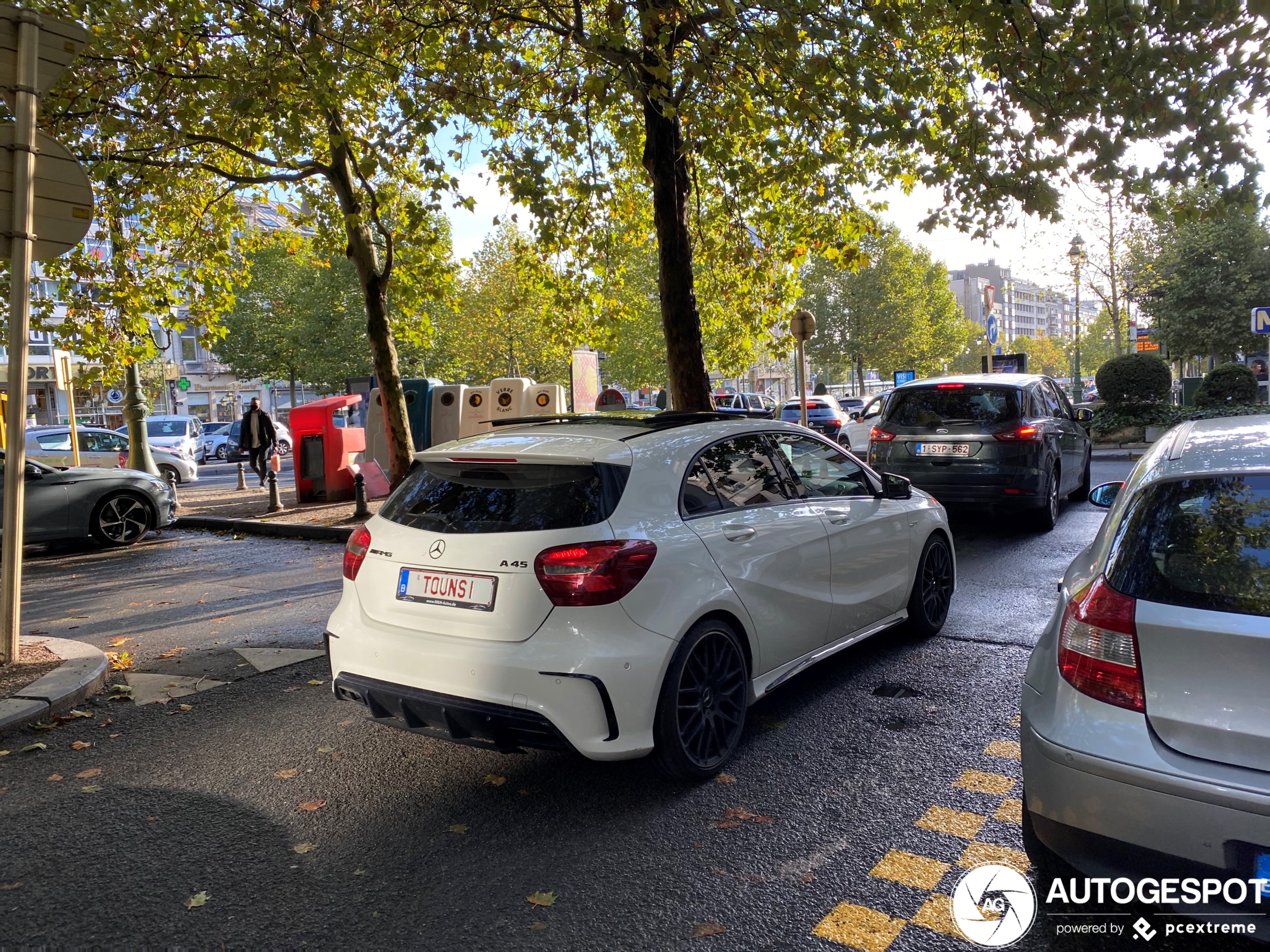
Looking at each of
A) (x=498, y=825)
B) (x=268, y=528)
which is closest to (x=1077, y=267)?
(x=268, y=528)

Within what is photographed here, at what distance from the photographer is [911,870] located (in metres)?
3.02

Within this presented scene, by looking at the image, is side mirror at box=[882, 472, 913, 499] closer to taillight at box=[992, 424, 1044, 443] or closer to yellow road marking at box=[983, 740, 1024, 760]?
yellow road marking at box=[983, 740, 1024, 760]

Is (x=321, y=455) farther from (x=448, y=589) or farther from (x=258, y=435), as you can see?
(x=448, y=589)

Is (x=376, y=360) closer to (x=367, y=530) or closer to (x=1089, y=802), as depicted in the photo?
(x=367, y=530)

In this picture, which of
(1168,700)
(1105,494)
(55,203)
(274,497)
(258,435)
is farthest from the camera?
(258,435)

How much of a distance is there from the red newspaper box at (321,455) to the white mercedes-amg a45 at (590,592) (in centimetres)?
1143

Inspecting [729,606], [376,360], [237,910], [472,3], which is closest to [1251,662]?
[729,606]

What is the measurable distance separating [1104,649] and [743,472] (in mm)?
2168

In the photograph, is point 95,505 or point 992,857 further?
point 95,505

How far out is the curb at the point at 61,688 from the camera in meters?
4.77

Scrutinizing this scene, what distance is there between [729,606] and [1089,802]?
1725 millimetres

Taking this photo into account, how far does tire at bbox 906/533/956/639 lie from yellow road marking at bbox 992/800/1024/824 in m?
2.19

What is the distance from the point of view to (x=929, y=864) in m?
3.05

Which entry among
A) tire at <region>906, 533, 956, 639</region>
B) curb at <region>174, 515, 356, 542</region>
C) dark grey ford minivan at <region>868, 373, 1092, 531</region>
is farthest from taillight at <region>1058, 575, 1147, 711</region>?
curb at <region>174, 515, 356, 542</region>
